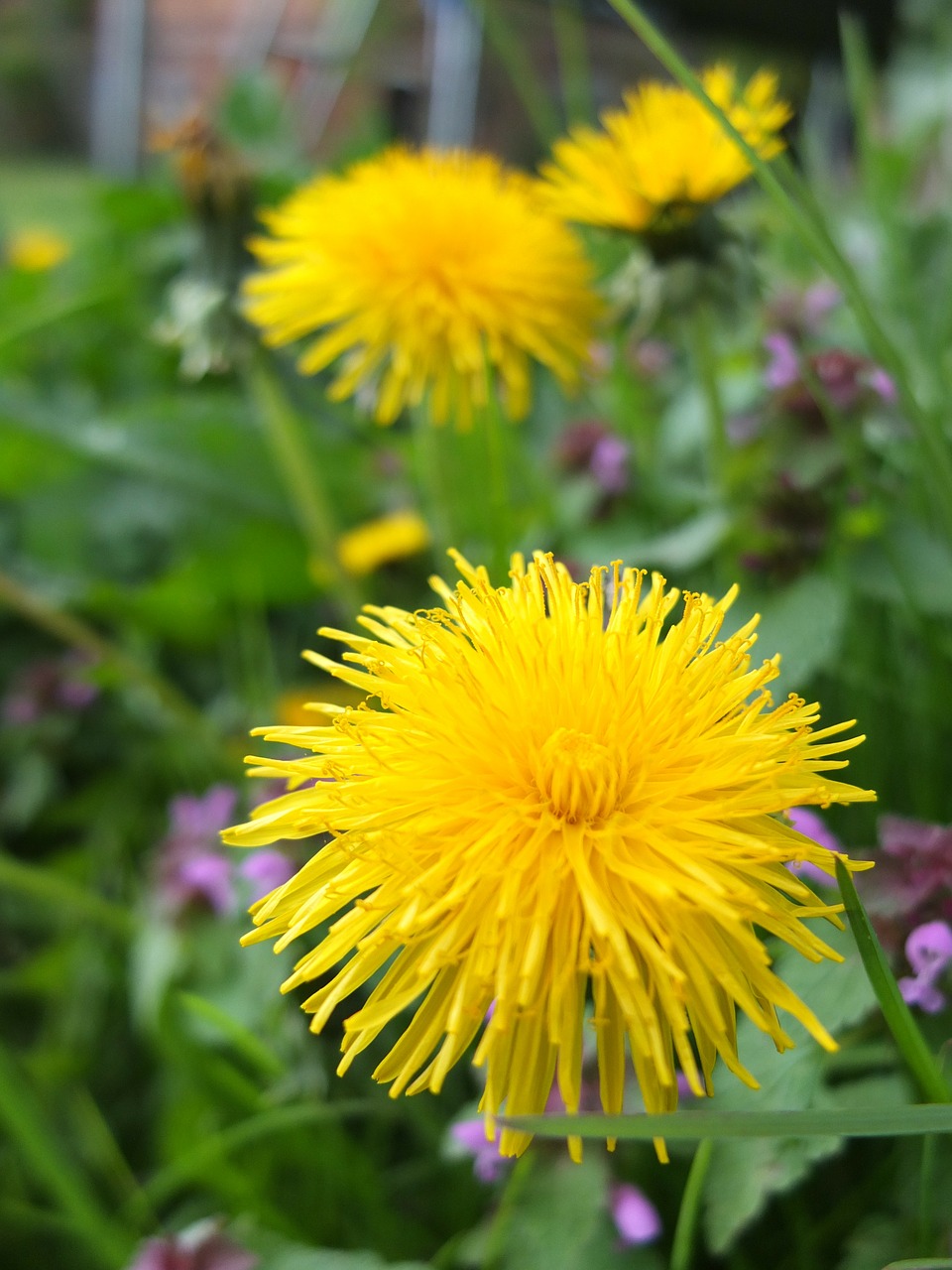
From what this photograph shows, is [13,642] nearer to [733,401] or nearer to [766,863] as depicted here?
[733,401]

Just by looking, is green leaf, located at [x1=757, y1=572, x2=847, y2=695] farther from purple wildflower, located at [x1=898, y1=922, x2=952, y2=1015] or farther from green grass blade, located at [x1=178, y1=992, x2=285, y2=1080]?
green grass blade, located at [x1=178, y1=992, x2=285, y2=1080]

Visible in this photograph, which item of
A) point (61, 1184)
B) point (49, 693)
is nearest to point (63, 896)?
point (61, 1184)

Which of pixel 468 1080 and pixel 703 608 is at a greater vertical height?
pixel 703 608

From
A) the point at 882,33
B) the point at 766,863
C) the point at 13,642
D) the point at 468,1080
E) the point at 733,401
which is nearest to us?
the point at 766,863

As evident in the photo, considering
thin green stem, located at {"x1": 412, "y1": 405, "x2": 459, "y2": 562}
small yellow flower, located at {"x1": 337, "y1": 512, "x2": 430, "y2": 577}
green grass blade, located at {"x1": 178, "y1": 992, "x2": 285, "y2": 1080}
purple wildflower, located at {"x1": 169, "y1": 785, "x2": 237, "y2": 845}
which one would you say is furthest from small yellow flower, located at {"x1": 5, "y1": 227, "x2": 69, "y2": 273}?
green grass blade, located at {"x1": 178, "y1": 992, "x2": 285, "y2": 1080}

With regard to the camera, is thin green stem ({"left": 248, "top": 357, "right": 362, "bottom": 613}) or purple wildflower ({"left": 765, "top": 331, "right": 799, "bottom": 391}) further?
thin green stem ({"left": 248, "top": 357, "right": 362, "bottom": 613})

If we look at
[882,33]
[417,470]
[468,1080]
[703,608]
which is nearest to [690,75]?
[703,608]

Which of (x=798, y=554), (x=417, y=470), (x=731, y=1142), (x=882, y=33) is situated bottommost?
(x=731, y=1142)

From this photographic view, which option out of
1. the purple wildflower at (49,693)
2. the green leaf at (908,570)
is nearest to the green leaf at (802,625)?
the green leaf at (908,570)
